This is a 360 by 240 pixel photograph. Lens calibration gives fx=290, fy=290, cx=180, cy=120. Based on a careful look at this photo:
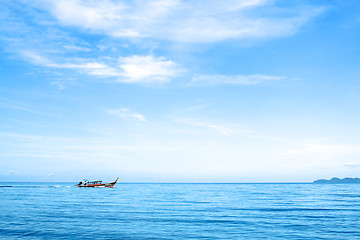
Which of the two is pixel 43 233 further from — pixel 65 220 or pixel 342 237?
pixel 342 237

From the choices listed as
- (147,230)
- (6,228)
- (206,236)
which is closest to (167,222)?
(147,230)

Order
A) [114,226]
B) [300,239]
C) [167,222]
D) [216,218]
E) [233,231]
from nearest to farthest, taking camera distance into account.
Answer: [300,239], [233,231], [114,226], [167,222], [216,218]

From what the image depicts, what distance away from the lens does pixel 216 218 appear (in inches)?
1334

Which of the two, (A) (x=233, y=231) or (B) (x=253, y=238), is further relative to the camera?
(A) (x=233, y=231)

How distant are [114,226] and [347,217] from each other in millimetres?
27219

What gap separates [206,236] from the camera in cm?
2405

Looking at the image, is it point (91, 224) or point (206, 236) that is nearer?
point (206, 236)

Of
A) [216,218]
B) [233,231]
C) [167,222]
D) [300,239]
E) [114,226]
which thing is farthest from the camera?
[216,218]

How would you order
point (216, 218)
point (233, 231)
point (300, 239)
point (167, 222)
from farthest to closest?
point (216, 218), point (167, 222), point (233, 231), point (300, 239)

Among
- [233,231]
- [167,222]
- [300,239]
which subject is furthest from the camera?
[167,222]

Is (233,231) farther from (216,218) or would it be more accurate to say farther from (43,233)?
(43,233)

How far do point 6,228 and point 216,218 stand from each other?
848 inches

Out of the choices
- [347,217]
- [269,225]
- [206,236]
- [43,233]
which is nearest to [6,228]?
[43,233]

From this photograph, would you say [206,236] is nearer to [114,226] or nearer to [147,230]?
[147,230]
